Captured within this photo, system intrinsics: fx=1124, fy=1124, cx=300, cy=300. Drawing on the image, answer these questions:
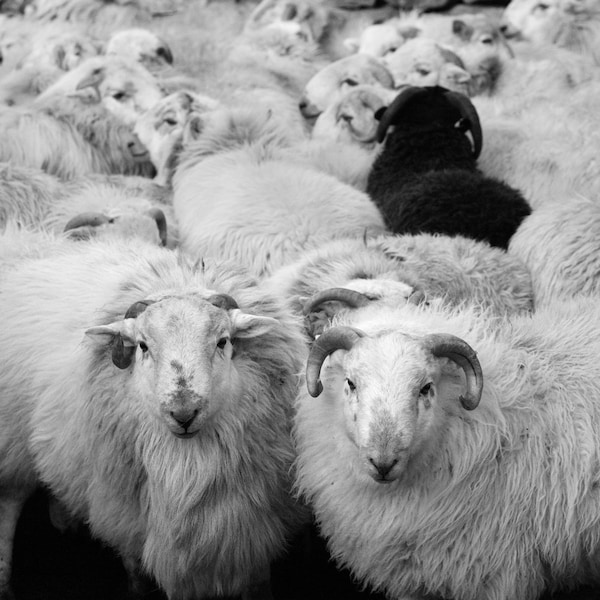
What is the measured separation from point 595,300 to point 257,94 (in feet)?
13.9

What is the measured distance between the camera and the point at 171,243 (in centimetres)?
651

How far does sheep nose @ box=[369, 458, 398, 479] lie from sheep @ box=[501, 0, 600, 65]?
6445mm

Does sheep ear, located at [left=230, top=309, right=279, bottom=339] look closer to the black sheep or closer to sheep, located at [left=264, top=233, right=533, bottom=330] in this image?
sheep, located at [left=264, top=233, right=533, bottom=330]

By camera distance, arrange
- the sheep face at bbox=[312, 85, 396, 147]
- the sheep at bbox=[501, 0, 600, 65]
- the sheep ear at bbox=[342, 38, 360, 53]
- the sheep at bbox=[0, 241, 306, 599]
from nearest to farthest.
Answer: the sheep at bbox=[0, 241, 306, 599] → the sheep face at bbox=[312, 85, 396, 147] → the sheep at bbox=[501, 0, 600, 65] → the sheep ear at bbox=[342, 38, 360, 53]

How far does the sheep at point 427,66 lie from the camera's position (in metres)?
8.32

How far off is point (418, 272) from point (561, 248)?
744mm

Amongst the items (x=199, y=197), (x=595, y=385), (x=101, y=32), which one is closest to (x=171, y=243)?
(x=199, y=197)

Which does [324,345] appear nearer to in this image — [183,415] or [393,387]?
[393,387]

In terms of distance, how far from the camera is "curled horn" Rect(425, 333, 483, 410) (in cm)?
398

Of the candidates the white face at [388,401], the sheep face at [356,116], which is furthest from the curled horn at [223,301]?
the sheep face at [356,116]

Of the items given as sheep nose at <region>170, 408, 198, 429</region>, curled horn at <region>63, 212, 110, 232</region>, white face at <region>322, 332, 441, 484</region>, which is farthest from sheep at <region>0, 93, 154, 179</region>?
white face at <region>322, 332, 441, 484</region>

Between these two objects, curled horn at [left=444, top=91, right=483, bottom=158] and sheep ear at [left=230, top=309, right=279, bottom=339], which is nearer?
sheep ear at [left=230, top=309, right=279, bottom=339]

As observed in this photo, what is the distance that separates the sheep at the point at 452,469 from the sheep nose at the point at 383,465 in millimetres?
30

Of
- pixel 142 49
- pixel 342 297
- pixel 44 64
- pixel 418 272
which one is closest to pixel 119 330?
pixel 342 297
